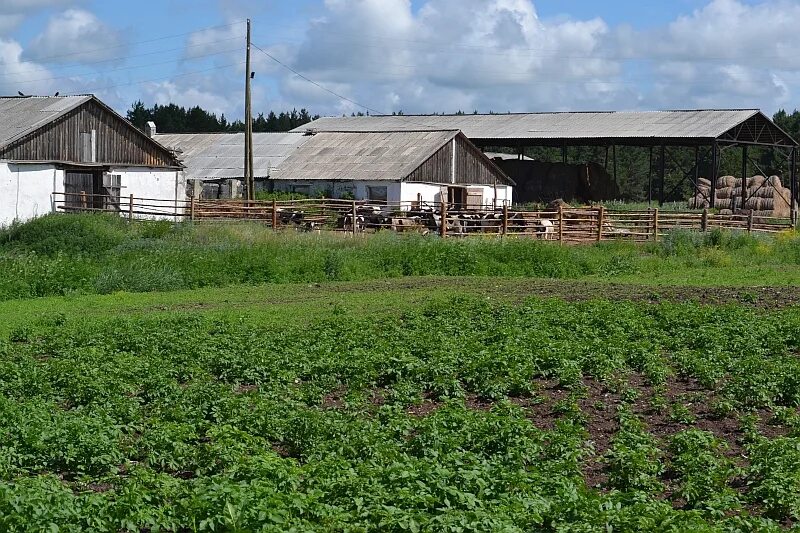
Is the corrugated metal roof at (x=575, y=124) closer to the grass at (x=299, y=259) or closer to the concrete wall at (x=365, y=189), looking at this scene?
the concrete wall at (x=365, y=189)

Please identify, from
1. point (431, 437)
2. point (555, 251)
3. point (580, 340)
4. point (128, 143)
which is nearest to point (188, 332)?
point (580, 340)

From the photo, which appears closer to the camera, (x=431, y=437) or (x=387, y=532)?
(x=387, y=532)

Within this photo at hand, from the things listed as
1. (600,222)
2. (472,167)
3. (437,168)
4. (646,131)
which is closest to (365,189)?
(437,168)

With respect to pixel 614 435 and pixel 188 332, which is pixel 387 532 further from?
pixel 188 332

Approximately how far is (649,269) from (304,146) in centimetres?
2801

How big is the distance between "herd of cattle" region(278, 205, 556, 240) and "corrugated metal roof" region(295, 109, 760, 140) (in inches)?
633

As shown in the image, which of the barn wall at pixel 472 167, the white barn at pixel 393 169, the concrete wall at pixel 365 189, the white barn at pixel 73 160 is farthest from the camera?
the barn wall at pixel 472 167

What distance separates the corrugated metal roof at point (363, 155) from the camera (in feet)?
168

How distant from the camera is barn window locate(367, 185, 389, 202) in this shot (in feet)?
166

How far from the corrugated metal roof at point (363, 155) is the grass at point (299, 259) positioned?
1472cm

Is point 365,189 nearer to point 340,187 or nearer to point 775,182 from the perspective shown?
point 340,187

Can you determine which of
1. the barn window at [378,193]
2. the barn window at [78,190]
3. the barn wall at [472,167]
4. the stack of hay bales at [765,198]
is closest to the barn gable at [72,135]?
the barn window at [78,190]

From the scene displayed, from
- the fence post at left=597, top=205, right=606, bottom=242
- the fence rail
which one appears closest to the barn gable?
the fence rail

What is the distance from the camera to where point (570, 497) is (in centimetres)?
928
